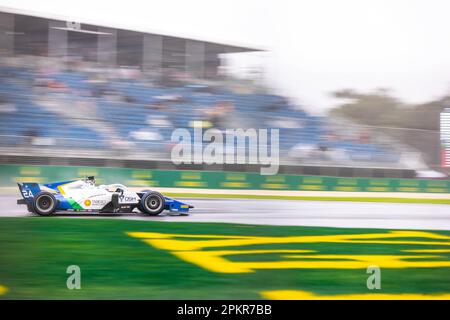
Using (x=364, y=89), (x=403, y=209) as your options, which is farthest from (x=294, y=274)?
(x=364, y=89)

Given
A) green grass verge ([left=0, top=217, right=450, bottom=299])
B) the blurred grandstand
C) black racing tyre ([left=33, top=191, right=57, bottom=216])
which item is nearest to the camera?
green grass verge ([left=0, top=217, right=450, bottom=299])

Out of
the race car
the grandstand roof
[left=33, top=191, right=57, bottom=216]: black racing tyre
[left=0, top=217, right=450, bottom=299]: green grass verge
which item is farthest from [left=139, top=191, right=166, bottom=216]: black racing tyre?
the grandstand roof

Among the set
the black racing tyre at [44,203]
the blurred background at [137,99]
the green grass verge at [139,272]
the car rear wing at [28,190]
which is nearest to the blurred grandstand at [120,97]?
the blurred background at [137,99]

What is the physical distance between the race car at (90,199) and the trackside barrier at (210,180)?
54 millimetres

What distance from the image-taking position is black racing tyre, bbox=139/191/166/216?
11.2 feet

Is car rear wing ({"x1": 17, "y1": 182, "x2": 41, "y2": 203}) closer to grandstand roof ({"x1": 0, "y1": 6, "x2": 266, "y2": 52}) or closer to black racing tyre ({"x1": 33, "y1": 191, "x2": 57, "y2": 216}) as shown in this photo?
black racing tyre ({"x1": 33, "y1": 191, "x2": 57, "y2": 216})

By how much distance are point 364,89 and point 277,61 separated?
0.51 meters

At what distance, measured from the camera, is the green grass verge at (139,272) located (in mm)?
3023

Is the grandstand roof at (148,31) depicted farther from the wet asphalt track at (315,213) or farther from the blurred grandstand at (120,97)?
the wet asphalt track at (315,213)

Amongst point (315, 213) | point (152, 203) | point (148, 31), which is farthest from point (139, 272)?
point (148, 31)

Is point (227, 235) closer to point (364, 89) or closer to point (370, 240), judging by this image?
point (370, 240)

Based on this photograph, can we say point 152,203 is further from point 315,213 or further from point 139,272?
point 315,213

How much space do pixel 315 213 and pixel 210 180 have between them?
0.62 meters

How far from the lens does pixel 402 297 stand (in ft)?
10.3
